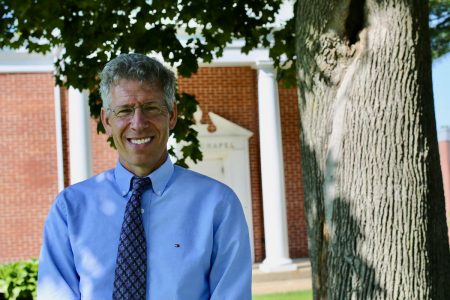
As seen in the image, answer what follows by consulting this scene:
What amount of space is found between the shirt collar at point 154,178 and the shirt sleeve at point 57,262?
0.23m

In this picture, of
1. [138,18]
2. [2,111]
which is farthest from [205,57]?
[2,111]

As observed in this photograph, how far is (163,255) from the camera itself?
2.39 meters

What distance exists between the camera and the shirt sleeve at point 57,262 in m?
2.34

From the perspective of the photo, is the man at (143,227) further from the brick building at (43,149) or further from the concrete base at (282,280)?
the brick building at (43,149)

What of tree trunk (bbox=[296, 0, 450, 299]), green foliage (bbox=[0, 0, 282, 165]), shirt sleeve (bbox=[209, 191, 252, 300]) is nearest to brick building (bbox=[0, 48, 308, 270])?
green foliage (bbox=[0, 0, 282, 165])

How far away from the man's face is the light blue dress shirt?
7cm

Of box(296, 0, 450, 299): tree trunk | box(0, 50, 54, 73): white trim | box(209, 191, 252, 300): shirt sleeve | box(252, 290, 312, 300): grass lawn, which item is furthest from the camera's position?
box(0, 50, 54, 73): white trim

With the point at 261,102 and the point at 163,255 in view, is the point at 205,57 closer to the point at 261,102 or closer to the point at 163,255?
the point at 163,255

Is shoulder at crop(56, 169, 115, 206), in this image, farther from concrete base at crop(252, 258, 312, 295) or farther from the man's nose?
concrete base at crop(252, 258, 312, 295)

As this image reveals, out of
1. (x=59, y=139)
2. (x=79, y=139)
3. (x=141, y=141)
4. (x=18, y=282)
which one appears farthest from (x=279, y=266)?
(x=141, y=141)

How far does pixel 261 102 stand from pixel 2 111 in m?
5.63

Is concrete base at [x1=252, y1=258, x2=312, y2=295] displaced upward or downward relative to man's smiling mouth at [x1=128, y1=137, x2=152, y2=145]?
downward

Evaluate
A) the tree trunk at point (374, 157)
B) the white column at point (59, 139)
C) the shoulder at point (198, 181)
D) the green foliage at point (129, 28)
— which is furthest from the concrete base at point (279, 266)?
the shoulder at point (198, 181)

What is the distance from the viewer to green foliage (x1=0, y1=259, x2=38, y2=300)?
9320 millimetres
